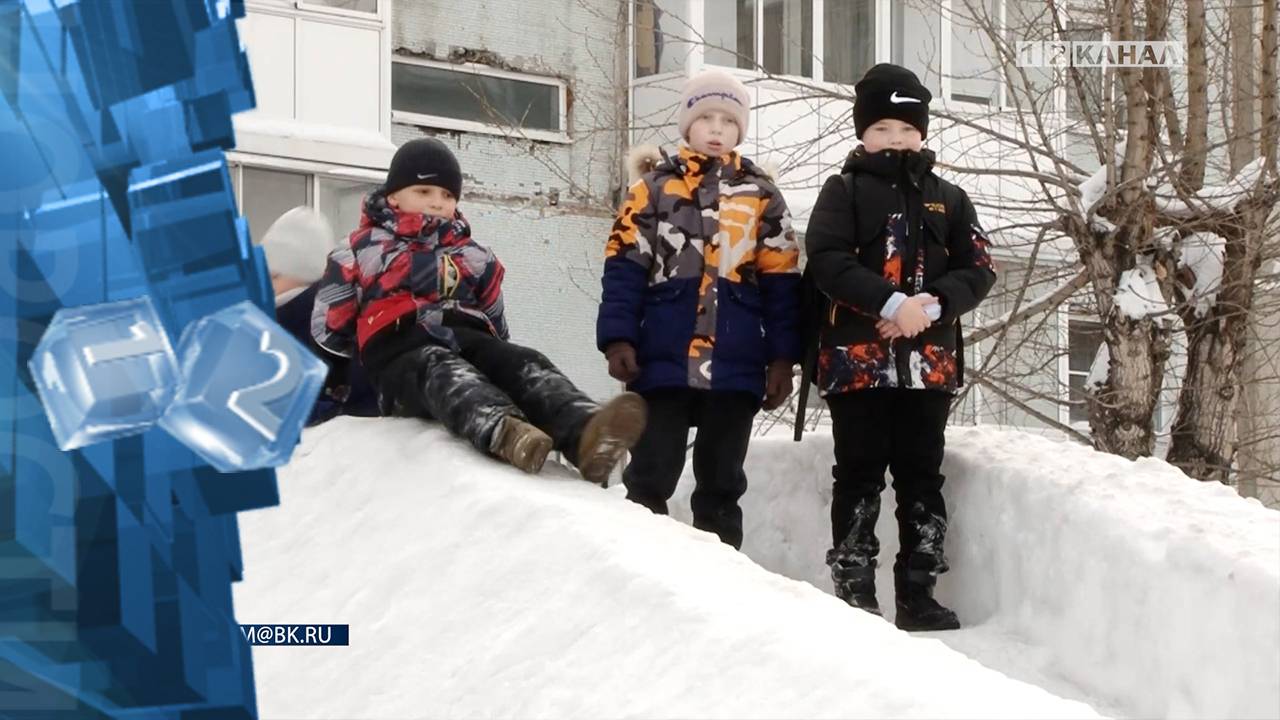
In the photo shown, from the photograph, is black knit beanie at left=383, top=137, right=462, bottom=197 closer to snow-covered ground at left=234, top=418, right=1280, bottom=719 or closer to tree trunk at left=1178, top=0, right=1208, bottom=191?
snow-covered ground at left=234, top=418, right=1280, bottom=719

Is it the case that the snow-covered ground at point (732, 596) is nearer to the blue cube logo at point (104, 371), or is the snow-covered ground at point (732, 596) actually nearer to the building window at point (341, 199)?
the blue cube logo at point (104, 371)

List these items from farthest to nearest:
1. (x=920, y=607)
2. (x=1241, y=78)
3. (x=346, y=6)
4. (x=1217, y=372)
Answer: (x=346, y=6) → (x=1241, y=78) → (x=1217, y=372) → (x=920, y=607)

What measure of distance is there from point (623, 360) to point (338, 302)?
97 centimetres

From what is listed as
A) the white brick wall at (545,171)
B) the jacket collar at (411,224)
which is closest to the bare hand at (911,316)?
the jacket collar at (411,224)

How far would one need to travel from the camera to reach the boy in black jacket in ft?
21.8

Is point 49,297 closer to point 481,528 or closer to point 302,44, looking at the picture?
point 481,528

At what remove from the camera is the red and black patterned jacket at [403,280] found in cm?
659

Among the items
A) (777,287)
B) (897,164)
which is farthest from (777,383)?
(897,164)

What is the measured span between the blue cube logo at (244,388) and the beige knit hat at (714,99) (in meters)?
4.12

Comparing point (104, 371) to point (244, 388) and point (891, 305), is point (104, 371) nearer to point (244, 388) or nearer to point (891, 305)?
point (244, 388)

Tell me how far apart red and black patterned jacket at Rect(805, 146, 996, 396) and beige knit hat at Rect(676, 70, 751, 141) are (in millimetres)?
400

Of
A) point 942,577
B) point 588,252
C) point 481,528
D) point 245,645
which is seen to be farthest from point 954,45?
point 245,645

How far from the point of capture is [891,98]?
22.3 ft

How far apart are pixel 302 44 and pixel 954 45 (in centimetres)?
593
